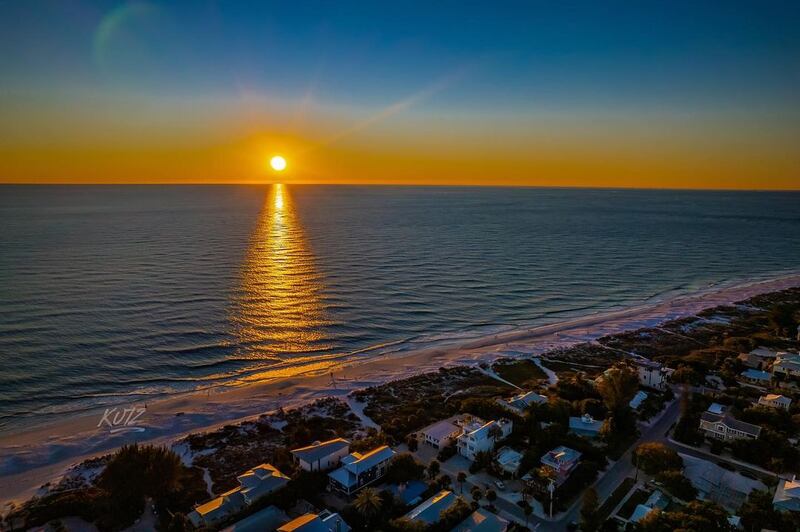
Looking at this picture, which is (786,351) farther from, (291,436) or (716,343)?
(291,436)

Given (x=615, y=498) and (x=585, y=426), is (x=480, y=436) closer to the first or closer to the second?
(x=615, y=498)

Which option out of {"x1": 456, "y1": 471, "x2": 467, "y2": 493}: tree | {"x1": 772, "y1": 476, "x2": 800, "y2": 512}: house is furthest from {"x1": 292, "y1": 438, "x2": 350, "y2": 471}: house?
{"x1": 772, "y1": 476, "x2": 800, "y2": 512}: house

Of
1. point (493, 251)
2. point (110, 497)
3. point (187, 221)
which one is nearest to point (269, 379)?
point (110, 497)

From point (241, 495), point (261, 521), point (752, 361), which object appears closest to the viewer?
point (261, 521)

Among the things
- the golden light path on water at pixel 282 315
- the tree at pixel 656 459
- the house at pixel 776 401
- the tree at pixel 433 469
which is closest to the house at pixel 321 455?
the tree at pixel 433 469

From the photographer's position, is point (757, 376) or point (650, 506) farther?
point (757, 376)

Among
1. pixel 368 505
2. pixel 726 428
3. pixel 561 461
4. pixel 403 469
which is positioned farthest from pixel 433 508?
pixel 726 428
